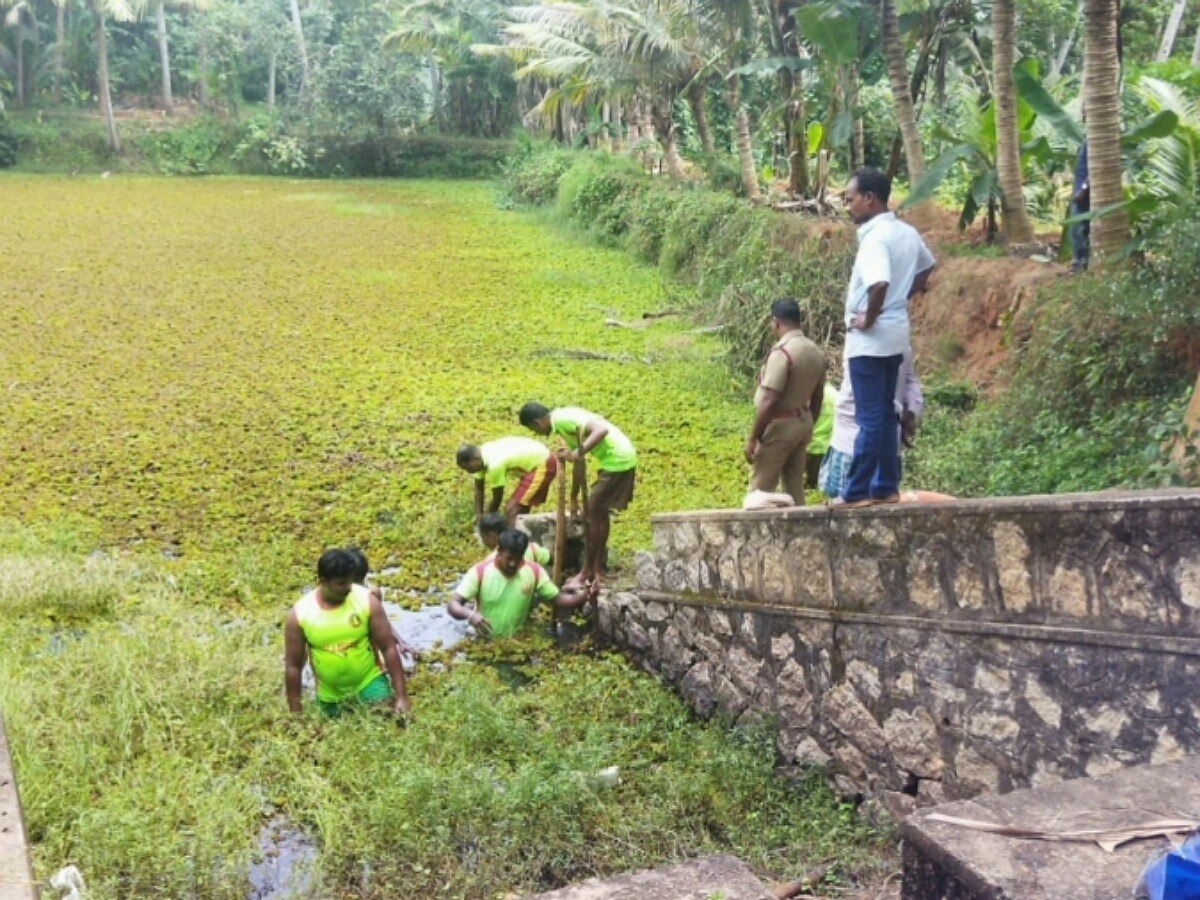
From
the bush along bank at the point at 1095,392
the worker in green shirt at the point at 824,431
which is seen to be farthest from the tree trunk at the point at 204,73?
the bush along bank at the point at 1095,392

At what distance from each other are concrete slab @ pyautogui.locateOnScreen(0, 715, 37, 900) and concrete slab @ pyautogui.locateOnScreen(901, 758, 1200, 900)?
2094 millimetres

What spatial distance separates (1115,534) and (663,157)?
71.7 feet

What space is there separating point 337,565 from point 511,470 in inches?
101

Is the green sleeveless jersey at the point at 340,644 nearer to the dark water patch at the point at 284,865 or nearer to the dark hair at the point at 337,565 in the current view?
the dark hair at the point at 337,565

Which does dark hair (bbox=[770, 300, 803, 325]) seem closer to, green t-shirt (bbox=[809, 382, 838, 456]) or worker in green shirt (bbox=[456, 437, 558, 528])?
green t-shirt (bbox=[809, 382, 838, 456])

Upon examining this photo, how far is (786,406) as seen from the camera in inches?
252

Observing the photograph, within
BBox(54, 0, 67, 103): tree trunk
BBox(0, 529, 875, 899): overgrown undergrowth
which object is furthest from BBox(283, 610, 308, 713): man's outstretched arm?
BBox(54, 0, 67, 103): tree trunk

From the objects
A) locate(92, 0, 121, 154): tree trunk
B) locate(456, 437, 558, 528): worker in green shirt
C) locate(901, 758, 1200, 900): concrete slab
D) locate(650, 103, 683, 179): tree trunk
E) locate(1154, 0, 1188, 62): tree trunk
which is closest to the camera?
locate(901, 758, 1200, 900): concrete slab

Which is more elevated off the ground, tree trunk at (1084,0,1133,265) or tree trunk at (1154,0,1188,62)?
tree trunk at (1154,0,1188,62)

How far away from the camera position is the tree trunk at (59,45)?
34.4 m

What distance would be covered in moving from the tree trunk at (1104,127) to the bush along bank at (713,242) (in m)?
3.39

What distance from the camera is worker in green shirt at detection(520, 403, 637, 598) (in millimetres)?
7371

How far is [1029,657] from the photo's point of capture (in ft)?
12.4

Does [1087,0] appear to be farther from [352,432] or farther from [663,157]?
[663,157]
